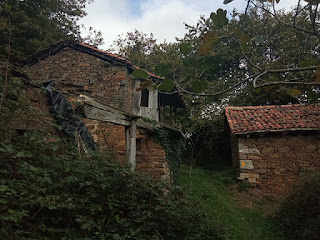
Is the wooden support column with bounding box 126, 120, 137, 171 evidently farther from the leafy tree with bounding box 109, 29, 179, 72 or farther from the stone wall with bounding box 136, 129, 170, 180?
the leafy tree with bounding box 109, 29, 179, 72

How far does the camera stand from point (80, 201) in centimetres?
318

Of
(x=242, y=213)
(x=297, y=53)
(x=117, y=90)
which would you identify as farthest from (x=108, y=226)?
(x=297, y=53)

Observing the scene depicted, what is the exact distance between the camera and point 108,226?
315 cm

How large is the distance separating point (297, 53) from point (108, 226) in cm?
1553

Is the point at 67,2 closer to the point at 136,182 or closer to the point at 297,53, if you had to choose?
the point at 297,53

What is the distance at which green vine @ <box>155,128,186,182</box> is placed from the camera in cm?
816

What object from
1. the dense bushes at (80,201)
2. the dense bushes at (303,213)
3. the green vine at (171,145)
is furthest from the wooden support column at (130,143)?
the dense bushes at (303,213)

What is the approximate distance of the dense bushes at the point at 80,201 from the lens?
2678mm

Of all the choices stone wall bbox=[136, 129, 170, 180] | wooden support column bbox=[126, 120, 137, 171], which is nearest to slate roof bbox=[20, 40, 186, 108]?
stone wall bbox=[136, 129, 170, 180]

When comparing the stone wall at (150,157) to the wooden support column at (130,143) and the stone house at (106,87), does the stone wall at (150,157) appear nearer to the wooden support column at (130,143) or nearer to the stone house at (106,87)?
the stone house at (106,87)

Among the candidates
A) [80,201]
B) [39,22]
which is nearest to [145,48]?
[39,22]

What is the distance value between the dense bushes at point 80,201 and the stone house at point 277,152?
264 inches

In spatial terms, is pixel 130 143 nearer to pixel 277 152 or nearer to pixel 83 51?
pixel 83 51

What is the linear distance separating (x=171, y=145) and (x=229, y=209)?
2564mm
